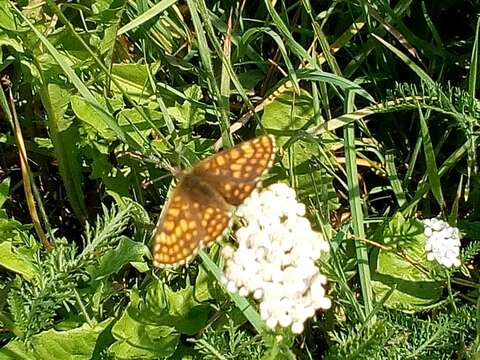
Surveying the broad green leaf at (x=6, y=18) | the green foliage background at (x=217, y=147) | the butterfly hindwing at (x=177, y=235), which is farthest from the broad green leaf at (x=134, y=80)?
the butterfly hindwing at (x=177, y=235)

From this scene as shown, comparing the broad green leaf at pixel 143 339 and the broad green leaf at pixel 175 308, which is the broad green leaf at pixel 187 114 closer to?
the broad green leaf at pixel 175 308

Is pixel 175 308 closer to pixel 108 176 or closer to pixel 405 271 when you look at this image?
pixel 108 176

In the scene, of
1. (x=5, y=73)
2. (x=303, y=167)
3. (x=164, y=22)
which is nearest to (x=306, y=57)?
(x=303, y=167)

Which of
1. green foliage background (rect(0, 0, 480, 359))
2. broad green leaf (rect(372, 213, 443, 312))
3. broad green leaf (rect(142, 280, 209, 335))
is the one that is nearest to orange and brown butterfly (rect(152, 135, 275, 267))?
green foliage background (rect(0, 0, 480, 359))

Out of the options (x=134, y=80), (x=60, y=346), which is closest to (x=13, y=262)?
(x=60, y=346)

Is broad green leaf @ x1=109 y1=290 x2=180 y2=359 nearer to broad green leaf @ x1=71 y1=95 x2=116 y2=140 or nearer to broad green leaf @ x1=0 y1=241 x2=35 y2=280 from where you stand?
broad green leaf @ x1=0 y1=241 x2=35 y2=280

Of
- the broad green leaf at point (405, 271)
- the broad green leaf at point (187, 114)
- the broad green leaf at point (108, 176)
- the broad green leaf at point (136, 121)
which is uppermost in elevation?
the broad green leaf at point (136, 121)

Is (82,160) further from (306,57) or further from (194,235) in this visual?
(194,235)
